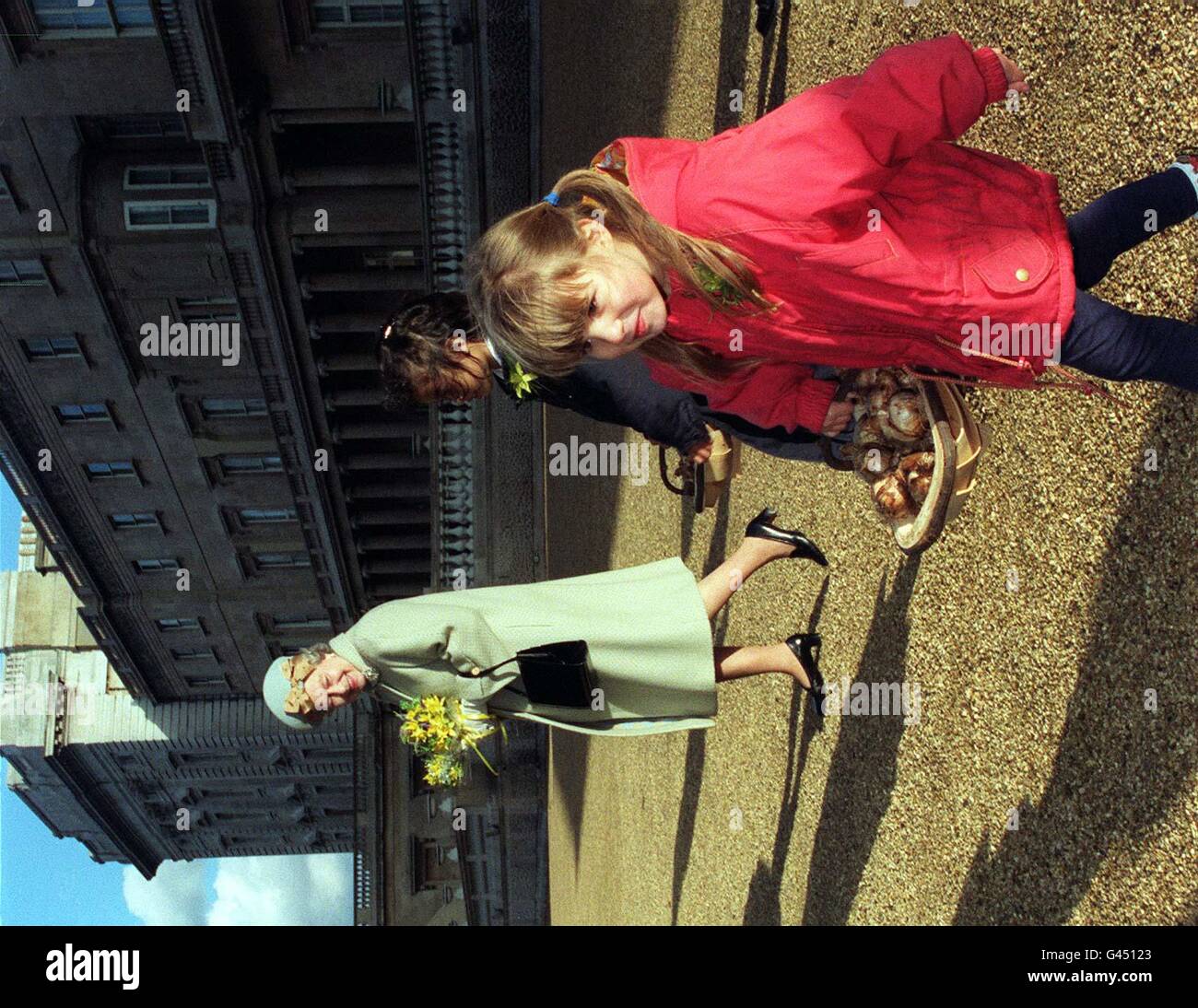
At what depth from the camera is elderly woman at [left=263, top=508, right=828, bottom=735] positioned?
6480mm

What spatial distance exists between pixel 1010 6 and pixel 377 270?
51.9 feet

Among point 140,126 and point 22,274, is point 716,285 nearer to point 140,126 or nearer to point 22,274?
point 140,126

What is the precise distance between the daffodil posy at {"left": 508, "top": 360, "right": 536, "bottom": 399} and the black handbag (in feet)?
4.94

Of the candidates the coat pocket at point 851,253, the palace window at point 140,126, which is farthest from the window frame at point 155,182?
the coat pocket at point 851,253

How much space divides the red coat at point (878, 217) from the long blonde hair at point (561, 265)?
0.43 feet

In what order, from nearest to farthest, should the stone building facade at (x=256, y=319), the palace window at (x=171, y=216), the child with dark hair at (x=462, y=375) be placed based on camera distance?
the child with dark hair at (x=462, y=375), the stone building facade at (x=256, y=319), the palace window at (x=171, y=216)

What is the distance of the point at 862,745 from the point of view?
722 cm

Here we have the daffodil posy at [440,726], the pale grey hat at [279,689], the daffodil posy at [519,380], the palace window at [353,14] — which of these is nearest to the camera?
the daffodil posy at [519,380]

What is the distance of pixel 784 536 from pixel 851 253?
333 centimetres

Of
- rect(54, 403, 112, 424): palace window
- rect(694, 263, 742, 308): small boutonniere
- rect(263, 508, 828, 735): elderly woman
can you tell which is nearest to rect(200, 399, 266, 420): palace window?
rect(54, 403, 112, 424): palace window

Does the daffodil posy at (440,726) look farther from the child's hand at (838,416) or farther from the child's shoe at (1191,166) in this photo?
the child's shoe at (1191,166)

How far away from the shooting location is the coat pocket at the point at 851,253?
3.74m

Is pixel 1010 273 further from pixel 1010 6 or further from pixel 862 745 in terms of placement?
pixel 862 745

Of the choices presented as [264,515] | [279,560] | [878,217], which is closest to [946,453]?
[878,217]
